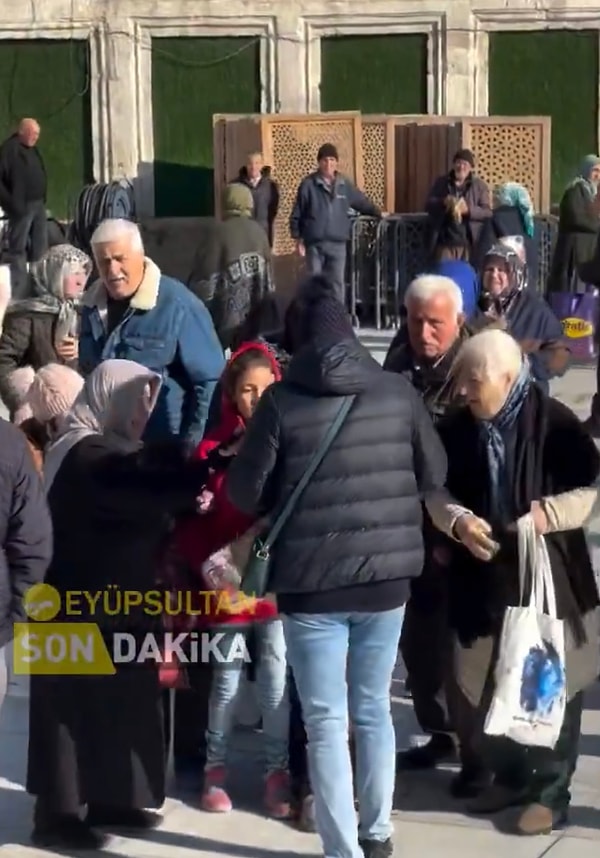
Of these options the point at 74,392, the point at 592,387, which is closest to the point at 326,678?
the point at 74,392

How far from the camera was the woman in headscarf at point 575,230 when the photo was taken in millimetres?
14094

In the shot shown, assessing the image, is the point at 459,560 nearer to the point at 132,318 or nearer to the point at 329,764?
the point at 329,764

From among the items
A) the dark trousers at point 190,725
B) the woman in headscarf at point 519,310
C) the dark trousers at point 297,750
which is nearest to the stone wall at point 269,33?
the woman in headscarf at point 519,310

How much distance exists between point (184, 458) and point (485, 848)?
149cm

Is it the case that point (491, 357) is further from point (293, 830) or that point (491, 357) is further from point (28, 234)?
point (28, 234)

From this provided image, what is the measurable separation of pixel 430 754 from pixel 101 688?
1.29m

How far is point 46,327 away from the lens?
671 cm

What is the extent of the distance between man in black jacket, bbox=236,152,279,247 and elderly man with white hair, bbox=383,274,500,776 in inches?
408

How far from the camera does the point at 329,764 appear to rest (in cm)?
460

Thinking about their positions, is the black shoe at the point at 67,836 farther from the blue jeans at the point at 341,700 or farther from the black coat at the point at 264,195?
the black coat at the point at 264,195

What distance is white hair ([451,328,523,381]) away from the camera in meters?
4.93

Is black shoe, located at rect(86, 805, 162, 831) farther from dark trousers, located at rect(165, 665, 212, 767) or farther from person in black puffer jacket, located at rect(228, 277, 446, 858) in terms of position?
person in black puffer jacket, located at rect(228, 277, 446, 858)

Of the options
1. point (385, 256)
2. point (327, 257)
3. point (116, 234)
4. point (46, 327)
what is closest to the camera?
point (116, 234)

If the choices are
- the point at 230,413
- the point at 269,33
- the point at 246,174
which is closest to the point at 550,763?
the point at 230,413
